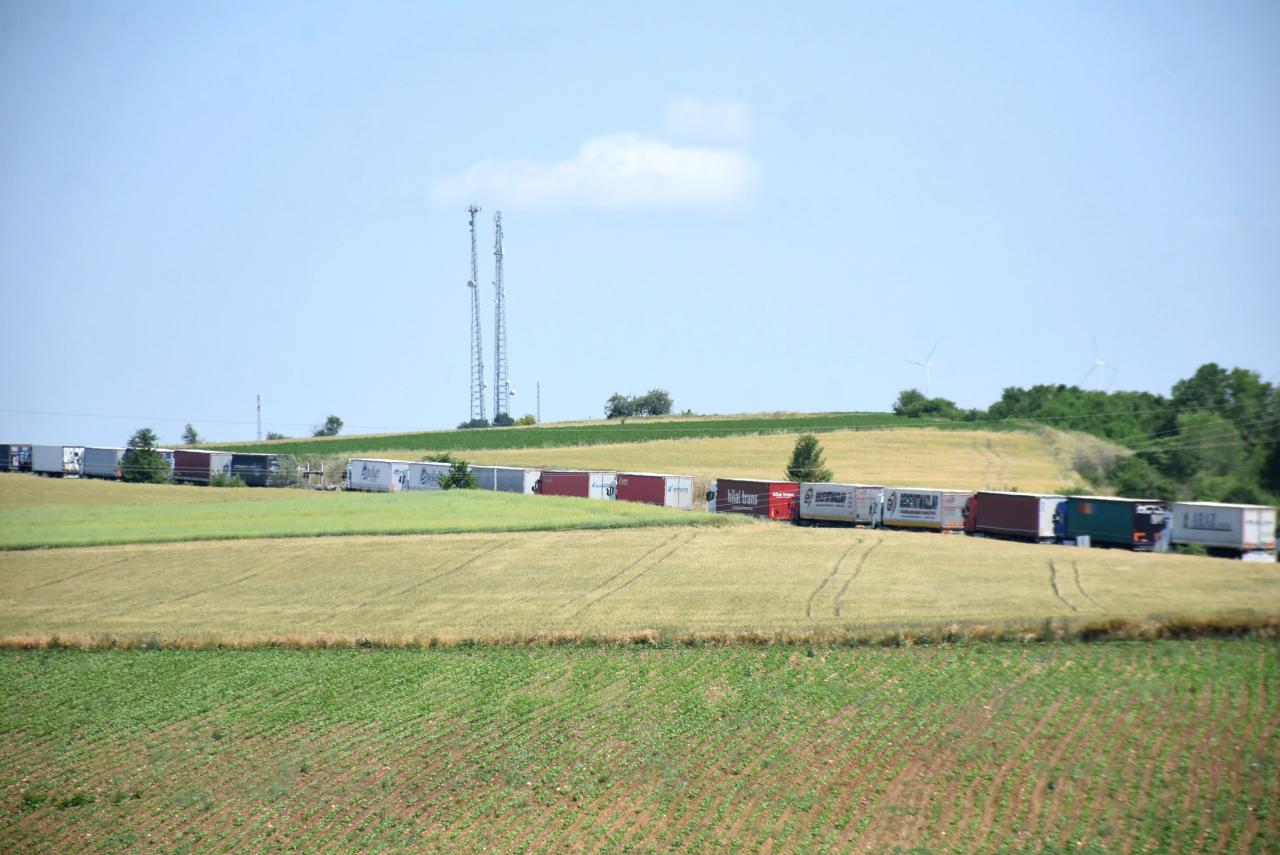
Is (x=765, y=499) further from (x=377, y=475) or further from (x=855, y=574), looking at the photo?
(x=377, y=475)

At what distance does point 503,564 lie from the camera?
4847 centimetres

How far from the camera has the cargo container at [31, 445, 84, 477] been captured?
315ft

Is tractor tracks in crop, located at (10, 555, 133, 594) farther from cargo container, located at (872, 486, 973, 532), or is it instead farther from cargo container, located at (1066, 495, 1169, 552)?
cargo container, located at (1066, 495, 1169, 552)

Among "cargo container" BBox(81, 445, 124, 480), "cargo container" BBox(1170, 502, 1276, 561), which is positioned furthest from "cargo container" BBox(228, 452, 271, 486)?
"cargo container" BBox(1170, 502, 1276, 561)

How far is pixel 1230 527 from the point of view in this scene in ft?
141

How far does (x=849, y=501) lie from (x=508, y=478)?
91.8ft

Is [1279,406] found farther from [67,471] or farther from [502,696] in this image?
[67,471]

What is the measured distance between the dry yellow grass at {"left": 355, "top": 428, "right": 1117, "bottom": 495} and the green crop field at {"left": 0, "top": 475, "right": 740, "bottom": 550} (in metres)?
19.4

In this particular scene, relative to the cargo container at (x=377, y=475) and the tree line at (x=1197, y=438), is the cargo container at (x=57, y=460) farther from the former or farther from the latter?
the tree line at (x=1197, y=438)

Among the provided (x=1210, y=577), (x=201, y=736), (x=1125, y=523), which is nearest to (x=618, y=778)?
(x=201, y=736)

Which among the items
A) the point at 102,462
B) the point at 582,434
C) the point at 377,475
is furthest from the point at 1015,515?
the point at 102,462

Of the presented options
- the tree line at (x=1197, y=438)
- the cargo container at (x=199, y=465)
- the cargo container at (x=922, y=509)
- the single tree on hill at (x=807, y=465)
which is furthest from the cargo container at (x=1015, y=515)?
the cargo container at (x=199, y=465)

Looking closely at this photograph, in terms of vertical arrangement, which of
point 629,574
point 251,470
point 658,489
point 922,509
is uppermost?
point 251,470

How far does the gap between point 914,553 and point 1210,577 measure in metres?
12.4
